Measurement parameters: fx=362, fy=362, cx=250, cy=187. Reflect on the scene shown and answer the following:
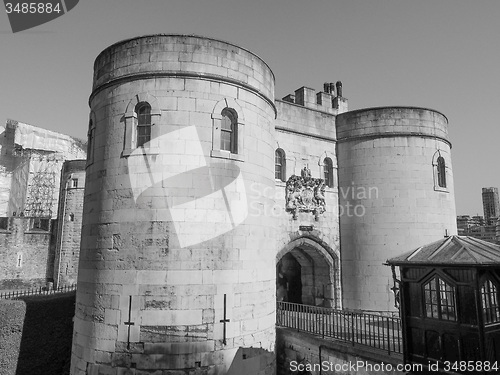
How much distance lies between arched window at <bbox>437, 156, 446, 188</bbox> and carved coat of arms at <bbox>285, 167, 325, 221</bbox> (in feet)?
18.4

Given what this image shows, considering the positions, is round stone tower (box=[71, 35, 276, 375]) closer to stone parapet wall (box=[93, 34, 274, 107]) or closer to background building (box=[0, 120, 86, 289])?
stone parapet wall (box=[93, 34, 274, 107])

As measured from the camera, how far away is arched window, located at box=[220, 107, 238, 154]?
A: 11117 millimetres

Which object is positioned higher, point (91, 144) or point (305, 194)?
point (91, 144)

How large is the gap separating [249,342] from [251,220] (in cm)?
352

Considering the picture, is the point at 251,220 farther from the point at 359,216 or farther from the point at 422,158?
the point at 422,158

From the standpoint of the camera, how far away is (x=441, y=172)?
1692 cm

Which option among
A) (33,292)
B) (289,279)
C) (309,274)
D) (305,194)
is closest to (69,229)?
(33,292)

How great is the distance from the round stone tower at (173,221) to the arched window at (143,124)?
0.12ft

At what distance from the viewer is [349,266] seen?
16078 millimetres

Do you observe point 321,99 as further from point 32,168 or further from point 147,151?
point 32,168

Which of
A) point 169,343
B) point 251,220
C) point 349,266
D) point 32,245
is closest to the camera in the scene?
point 169,343

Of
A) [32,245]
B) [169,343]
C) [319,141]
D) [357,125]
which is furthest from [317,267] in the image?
[32,245]

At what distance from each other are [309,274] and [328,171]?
4.88 m

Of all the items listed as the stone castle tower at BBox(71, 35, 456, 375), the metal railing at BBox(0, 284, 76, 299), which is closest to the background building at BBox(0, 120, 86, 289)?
the metal railing at BBox(0, 284, 76, 299)
